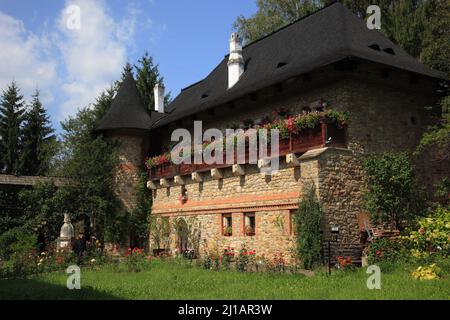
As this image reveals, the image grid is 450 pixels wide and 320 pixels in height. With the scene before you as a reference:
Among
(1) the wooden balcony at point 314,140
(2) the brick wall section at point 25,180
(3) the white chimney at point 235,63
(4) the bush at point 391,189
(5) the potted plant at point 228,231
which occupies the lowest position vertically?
(5) the potted plant at point 228,231

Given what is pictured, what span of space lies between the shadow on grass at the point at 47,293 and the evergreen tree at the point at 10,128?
26.2 metres

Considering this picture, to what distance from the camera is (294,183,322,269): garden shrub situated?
47.3 feet

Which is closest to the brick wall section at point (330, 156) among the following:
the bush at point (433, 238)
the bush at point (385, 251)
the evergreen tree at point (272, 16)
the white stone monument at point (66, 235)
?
the bush at point (385, 251)

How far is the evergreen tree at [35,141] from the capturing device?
3638 cm

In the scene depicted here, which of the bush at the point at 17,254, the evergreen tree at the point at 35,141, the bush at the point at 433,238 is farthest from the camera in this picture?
the evergreen tree at the point at 35,141

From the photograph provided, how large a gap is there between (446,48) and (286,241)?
400 inches

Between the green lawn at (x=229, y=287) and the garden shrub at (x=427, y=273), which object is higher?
the garden shrub at (x=427, y=273)

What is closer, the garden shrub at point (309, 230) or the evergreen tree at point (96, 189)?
the garden shrub at point (309, 230)

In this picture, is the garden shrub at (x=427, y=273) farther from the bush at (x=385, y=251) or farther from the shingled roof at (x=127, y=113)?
the shingled roof at (x=127, y=113)

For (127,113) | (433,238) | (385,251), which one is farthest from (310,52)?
(127,113)

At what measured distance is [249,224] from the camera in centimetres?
1831

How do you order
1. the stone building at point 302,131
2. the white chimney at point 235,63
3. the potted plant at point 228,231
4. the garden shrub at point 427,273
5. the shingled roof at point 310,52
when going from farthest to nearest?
the white chimney at point 235,63, the potted plant at point 228,231, the shingled roof at point 310,52, the stone building at point 302,131, the garden shrub at point 427,273

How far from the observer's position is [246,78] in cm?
2130
